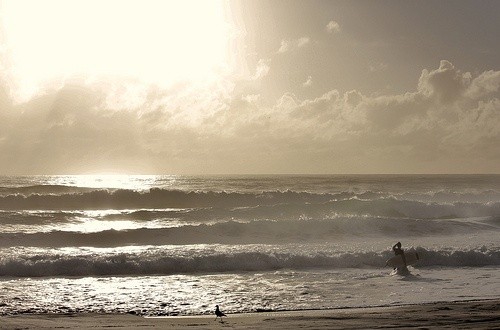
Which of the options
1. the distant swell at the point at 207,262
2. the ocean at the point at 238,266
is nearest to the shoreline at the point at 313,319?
the ocean at the point at 238,266

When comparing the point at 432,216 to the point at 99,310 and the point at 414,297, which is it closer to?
the point at 414,297

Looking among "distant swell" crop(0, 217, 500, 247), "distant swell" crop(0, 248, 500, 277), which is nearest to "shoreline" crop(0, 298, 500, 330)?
"distant swell" crop(0, 248, 500, 277)

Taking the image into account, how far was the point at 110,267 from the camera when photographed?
A: 19.5 meters

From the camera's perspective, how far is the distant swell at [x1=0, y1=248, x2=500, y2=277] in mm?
19297

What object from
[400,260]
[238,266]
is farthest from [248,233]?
[400,260]

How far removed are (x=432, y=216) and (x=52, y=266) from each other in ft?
107

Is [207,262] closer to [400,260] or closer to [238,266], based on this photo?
[238,266]

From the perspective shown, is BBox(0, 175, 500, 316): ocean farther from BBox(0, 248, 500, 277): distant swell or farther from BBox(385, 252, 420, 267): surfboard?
BBox(385, 252, 420, 267): surfboard

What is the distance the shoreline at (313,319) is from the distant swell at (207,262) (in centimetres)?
657

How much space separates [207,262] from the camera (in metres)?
20.2

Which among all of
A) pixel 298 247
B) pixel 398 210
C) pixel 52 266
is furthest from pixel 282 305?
pixel 398 210

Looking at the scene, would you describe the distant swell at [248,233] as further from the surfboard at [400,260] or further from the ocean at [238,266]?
the surfboard at [400,260]

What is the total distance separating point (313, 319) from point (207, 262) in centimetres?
841

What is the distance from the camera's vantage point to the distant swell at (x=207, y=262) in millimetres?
19297
